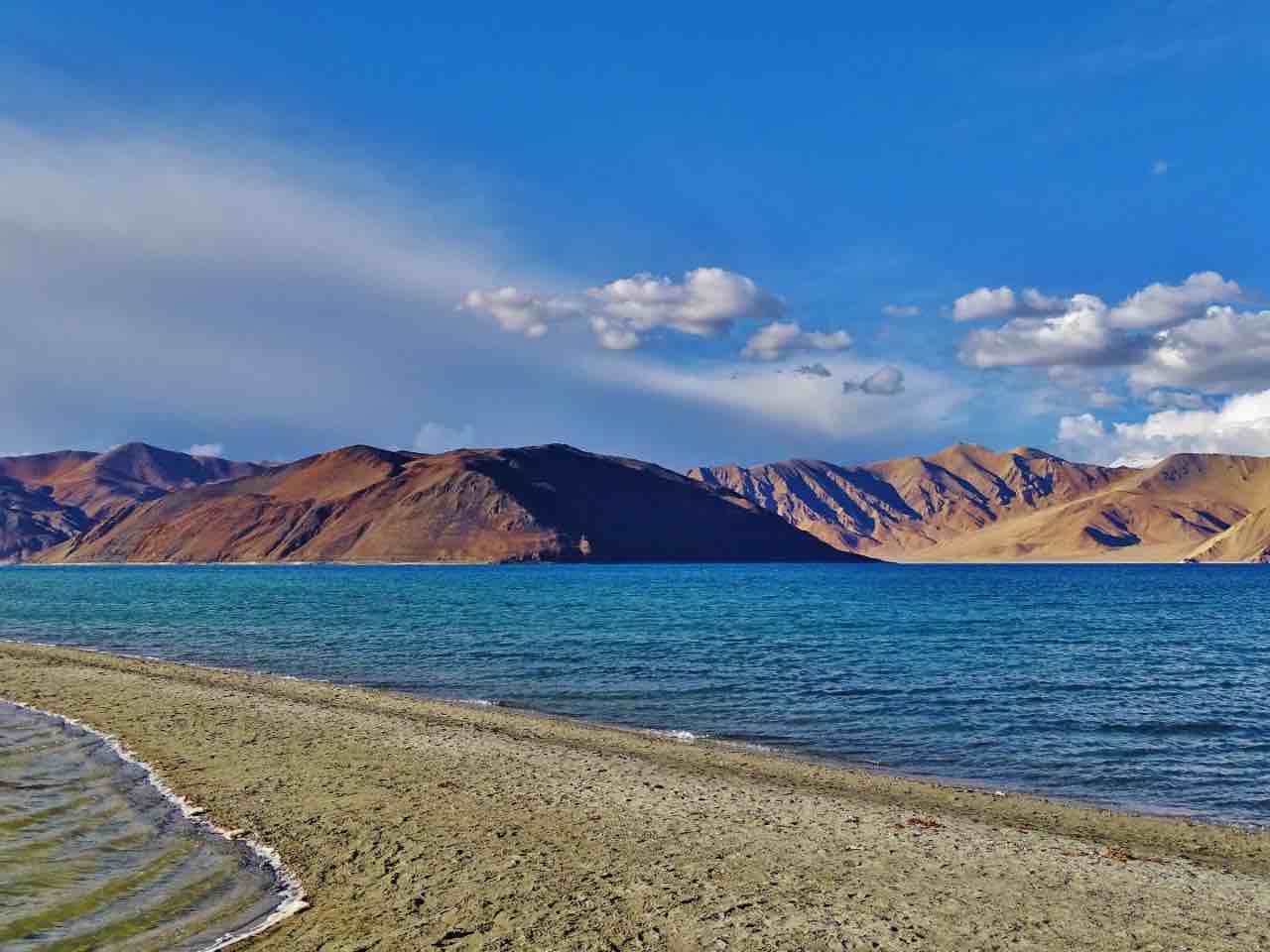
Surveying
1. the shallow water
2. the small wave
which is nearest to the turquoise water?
the small wave

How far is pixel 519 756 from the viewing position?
21.9m

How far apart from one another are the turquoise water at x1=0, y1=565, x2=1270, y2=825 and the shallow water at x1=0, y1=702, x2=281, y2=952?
51.6 feet

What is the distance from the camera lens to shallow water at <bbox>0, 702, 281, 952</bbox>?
1116cm

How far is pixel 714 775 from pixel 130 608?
81.0m

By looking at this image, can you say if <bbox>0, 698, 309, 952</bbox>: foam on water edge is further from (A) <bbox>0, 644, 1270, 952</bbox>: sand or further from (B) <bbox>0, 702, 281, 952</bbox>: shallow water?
(A) <bbox>0, 644, 1270, 952</bbox>: sand

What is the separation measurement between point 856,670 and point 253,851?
103 feet

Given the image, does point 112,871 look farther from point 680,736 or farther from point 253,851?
point 680,736

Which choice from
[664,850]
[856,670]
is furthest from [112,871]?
[856,670]

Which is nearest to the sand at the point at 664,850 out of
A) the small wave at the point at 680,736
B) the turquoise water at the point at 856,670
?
the small wave at the point at 680,736

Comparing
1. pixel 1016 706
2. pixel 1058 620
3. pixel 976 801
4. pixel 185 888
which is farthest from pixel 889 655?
pixel 185 888

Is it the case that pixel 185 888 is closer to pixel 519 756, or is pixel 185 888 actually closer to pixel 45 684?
pixel 519 756

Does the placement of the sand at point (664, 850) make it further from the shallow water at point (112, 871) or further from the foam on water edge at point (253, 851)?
the shallow water at point (112, 871)

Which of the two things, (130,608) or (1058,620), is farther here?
(130,608)

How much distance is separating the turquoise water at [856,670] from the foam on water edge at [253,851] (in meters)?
13.8
